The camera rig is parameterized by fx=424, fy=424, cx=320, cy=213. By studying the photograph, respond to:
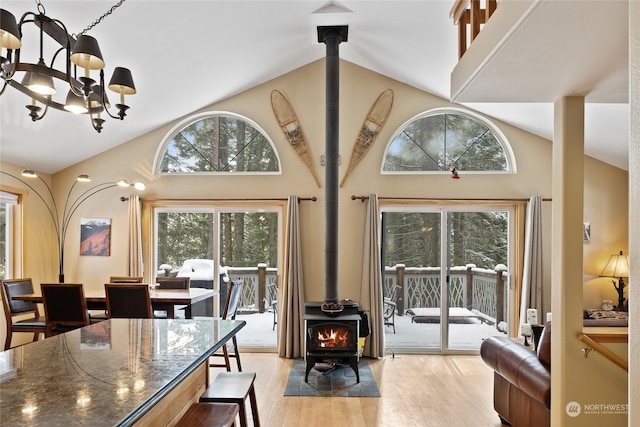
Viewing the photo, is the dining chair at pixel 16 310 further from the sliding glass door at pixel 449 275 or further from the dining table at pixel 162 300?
the sliding glass door at pixel 449 275

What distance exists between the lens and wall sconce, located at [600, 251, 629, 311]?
4.89 meters

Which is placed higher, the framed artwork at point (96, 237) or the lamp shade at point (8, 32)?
the lamp shade at point (8, 32)

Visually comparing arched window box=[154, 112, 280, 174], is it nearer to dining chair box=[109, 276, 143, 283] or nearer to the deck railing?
dining chair box=[109, 276, 143, 283]

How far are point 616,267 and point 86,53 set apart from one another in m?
5.60

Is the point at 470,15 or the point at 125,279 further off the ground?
the point at 470,15

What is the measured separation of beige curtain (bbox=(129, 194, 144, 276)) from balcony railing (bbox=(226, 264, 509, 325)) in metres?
1.70

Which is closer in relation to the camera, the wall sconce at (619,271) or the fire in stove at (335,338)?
the fire in stove at (335,338)

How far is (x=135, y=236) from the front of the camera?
17.4ft

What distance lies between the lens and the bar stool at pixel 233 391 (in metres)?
2.11

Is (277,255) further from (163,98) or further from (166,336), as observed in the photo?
(166,336)

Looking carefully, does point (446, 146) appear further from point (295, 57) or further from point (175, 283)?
point (175, 283)

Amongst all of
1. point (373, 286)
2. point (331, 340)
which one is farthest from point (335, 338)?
point (373, 286)

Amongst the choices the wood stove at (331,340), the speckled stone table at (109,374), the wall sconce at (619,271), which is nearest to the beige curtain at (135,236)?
the wood stove at (331,340)

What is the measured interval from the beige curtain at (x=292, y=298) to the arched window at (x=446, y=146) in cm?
144
